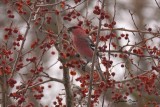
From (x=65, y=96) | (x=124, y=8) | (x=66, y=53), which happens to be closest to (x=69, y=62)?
(x=66, y=53)

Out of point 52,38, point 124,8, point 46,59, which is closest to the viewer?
point 52,38

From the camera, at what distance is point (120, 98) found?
5.29 meters

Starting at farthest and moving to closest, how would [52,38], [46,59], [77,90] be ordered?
[46,59]
[77,90]
[52,38]

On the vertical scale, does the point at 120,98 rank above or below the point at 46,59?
below

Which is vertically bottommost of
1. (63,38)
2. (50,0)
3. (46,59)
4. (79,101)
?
(79,101)

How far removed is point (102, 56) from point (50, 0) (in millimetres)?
988

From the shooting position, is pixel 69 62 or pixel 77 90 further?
pixel 77 90

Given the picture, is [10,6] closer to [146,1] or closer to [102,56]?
[102,56]

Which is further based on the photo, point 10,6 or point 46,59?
point 46,59

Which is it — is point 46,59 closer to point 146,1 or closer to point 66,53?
A: point 146,1

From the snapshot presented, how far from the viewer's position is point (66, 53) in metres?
5.12

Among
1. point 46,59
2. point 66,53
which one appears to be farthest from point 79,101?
point 46,59

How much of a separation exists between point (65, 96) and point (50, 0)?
1204 millimetres

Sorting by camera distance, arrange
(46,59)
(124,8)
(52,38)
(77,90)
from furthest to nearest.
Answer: (124,8)
(46,59)
(77,90)
(52,38)
